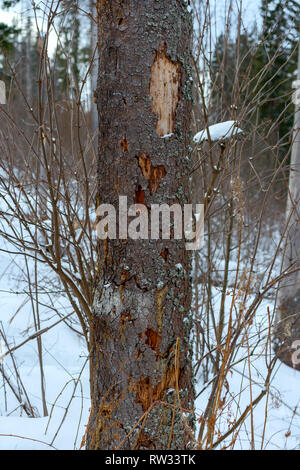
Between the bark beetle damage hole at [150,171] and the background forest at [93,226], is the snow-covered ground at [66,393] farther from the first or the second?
the bark beetle damage hole at [150,171]

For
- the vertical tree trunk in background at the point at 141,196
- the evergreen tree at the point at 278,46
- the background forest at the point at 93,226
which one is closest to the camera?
the vertical tree trunk in background at the point at 141,196

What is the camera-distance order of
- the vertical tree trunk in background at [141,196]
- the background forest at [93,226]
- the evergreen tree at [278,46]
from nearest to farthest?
the vertical tree trunk in background at [141,196] → the background forest at [93,226] → the evergreen tree at [278,46]

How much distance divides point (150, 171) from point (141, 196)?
0.09 meters

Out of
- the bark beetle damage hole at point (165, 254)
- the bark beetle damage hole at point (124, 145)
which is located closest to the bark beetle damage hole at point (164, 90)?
the bark beetle damage hole at point (124, 145)

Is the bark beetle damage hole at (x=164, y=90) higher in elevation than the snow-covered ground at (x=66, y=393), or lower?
higher

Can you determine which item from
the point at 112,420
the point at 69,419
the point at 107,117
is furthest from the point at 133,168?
the point at 69,419

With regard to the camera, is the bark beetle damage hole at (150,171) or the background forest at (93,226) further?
the background forest at (93,226)

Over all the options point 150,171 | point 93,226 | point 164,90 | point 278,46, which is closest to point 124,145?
point 150,171

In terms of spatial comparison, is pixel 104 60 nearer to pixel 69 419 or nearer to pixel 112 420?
pixel 112 420

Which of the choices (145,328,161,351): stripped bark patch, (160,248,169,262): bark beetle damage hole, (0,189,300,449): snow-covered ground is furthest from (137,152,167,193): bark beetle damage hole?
(0,189,300,449): snow-covered ground

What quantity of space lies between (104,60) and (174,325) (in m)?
0.92

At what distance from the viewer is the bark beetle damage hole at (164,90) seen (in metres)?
1.48
